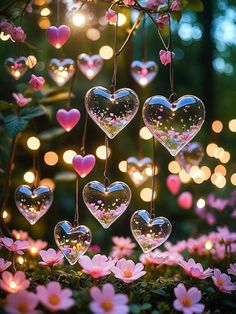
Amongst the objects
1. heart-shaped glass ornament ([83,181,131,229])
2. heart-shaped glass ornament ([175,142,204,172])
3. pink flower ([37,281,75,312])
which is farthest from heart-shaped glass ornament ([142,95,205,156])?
heart-shaped glass ornament ([175,142,204,172])

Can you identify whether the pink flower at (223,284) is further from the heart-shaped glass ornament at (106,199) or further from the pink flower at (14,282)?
the pink flower at (14,282)

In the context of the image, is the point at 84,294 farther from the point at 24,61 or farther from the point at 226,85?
Answer: the point at 226,85

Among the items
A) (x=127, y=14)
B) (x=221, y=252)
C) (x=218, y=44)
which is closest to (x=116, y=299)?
(x=221, y=252)

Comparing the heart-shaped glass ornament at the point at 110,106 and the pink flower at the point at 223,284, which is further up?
the heart-shaped glass ornament at the point at 110,106

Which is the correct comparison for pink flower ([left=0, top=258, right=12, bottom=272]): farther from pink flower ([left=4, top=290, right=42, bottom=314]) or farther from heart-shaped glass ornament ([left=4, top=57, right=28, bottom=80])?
heart-shaped glass ornament ([left=4, top=57, right=28, bottom=80])

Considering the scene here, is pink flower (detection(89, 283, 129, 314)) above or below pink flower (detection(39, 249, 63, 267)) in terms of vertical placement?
above

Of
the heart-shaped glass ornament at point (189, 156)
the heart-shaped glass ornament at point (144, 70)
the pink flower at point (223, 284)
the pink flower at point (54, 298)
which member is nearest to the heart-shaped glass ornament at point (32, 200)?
the pink flower at point (54, 298)
